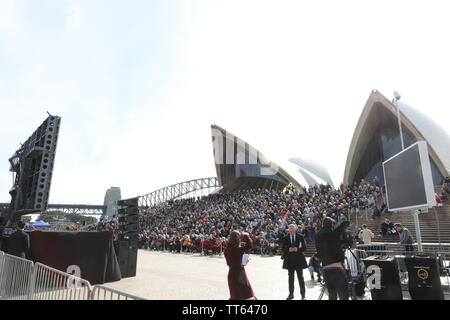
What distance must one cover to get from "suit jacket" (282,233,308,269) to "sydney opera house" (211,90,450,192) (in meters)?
24.1

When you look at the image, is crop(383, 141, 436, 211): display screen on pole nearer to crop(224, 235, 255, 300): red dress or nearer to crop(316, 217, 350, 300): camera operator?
crop(316, 217, 350, 300): camera operator

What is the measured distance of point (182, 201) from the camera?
124 feet

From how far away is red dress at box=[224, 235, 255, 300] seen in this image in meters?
4.06

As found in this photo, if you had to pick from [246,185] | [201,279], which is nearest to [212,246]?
[201,279]

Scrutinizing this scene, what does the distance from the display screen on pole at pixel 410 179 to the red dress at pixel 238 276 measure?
14.5 ft

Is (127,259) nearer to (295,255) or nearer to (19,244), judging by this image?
(19,244)

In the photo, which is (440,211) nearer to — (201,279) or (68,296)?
(201,279)

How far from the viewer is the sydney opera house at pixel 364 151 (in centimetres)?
2527

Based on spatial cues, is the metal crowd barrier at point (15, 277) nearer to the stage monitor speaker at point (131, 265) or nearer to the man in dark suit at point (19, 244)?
the man in dark suit at point (19, 244)

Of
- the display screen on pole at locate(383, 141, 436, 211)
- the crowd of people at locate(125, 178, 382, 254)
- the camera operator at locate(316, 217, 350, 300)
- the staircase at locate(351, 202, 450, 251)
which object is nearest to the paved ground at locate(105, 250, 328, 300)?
the camera operator at locate(316, 217, 350, 300)

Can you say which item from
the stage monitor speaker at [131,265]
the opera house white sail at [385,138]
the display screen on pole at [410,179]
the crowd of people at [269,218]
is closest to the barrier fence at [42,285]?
the stage monitor speaker at [131,265]

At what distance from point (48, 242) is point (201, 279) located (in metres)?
4.04

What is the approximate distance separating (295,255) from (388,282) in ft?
5.48
